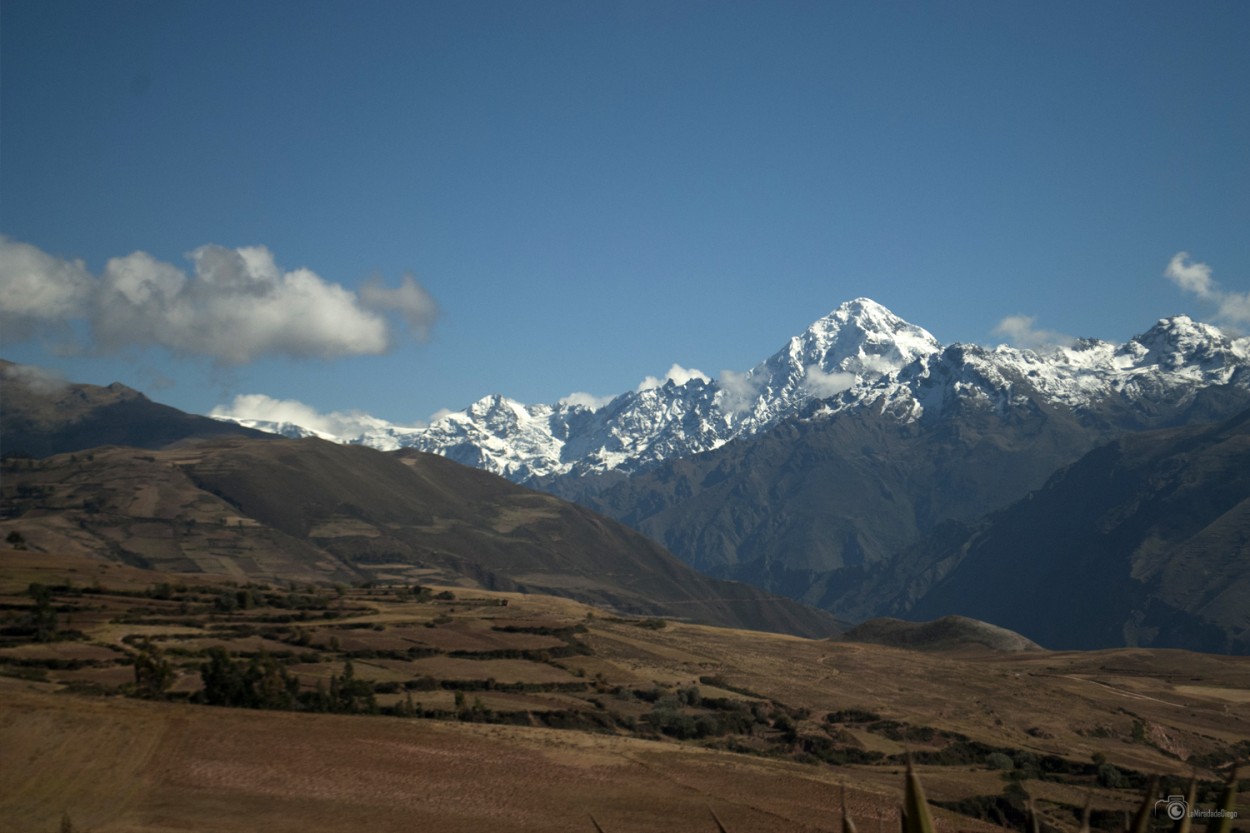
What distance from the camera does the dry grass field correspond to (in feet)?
164

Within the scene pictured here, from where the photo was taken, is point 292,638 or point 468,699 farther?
point 292,638

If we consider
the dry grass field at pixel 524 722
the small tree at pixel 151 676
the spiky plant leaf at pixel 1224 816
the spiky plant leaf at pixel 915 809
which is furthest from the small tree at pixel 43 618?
the spiky plant leaf at pixel 1224 816

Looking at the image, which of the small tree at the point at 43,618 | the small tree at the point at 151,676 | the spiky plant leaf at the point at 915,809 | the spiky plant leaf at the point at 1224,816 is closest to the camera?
the spiky plant leaf at the point at 915,809

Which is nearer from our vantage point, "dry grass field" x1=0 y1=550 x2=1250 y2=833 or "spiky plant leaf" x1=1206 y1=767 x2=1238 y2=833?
"spiky plant leaf" x1=1206 y1=767 x2=1238 y2=833

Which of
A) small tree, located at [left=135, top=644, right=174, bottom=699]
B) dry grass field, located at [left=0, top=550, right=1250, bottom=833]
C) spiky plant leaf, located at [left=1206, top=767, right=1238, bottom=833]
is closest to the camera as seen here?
spiky plant leaf, located at [left=1206, top=767, right=1238, bottom=833]

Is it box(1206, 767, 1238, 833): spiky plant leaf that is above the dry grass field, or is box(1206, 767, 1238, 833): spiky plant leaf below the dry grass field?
above

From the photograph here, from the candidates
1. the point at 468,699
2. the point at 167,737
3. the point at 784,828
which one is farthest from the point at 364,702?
the point at 784,828

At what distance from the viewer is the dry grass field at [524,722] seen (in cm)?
4997

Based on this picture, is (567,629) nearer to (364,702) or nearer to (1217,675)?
(364,702)

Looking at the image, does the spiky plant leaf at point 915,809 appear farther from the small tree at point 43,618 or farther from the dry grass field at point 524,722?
the small tree at point 43,618

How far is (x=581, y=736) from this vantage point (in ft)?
224

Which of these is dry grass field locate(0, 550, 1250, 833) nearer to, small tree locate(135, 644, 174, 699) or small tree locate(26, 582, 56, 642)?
small tree locate(135, 644, 174, 699)

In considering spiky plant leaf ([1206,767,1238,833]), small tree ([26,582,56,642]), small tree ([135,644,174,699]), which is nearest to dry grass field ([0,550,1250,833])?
small tree ([135,644,174,699])

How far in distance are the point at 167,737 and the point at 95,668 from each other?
30.6m
